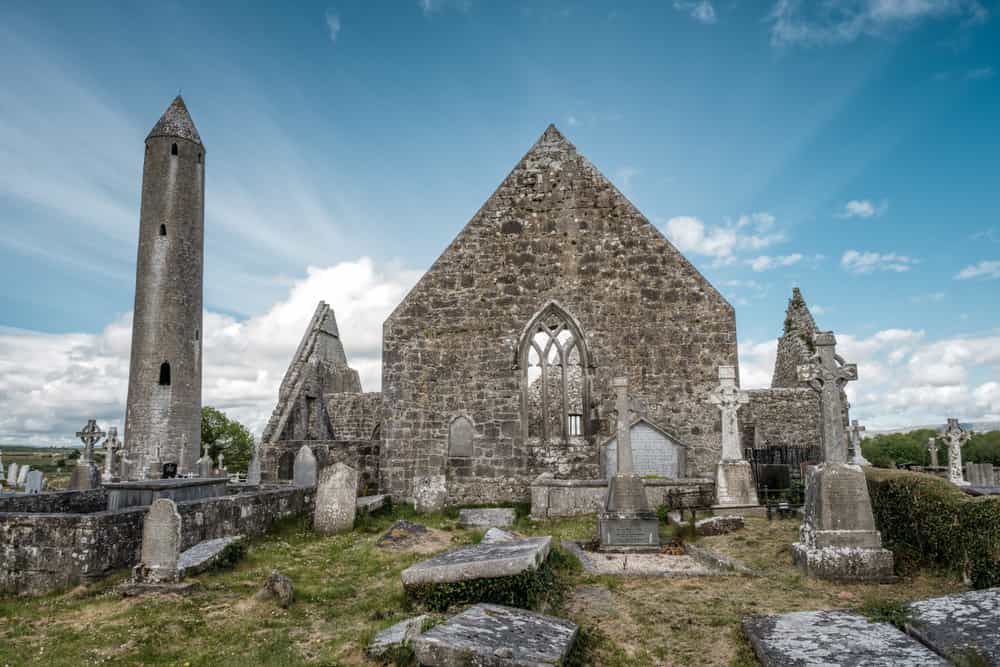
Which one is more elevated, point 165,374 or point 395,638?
point 165,374

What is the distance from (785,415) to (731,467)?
12236 mm

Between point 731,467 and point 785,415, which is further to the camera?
point 785,415

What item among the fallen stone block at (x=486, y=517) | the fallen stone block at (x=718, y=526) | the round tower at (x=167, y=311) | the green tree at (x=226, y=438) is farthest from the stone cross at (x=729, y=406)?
the green tree at (x=226, y=438)

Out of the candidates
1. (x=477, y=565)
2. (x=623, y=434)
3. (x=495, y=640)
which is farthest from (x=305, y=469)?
(x=495, y=640)

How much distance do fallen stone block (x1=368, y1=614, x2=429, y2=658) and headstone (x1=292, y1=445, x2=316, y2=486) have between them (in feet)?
37.4

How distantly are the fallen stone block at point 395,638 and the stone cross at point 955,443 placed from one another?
1755 cm

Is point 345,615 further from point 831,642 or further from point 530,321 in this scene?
point 530,321

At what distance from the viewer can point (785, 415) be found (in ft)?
77.8

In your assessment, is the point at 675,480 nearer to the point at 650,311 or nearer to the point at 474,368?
the point at 650,311

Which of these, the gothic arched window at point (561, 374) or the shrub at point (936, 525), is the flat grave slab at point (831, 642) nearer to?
the shrub at point (936, 525)

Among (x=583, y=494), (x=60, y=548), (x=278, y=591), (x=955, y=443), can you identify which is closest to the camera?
(x=278, y=591)

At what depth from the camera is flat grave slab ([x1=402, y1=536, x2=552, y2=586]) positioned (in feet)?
19.8

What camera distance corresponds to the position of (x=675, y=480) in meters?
13.6

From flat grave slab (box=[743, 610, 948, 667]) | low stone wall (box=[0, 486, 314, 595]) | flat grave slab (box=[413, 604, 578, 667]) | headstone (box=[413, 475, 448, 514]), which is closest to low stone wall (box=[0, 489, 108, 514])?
low stone wall (box=[0, 486, 314, 595])
